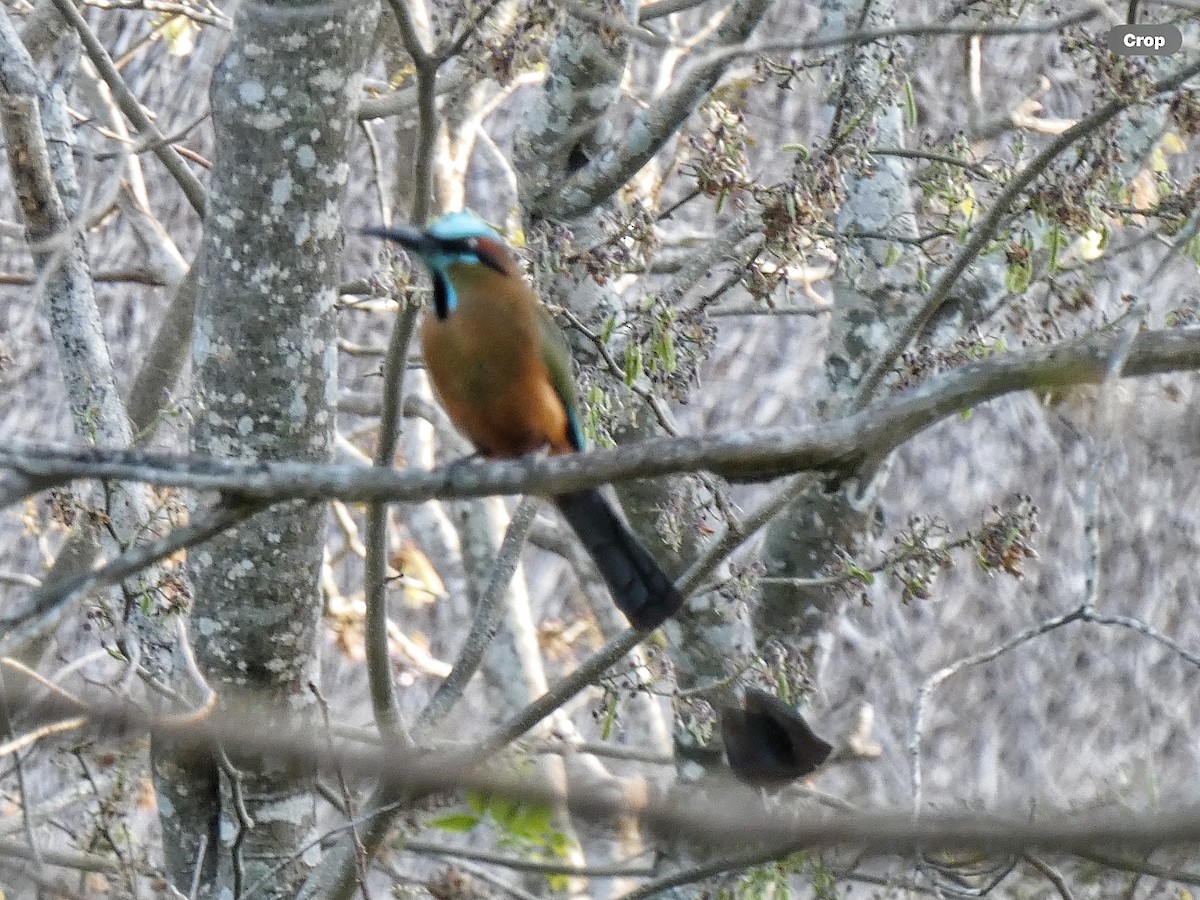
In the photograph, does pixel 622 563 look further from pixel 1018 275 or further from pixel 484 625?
pixel 1018 275

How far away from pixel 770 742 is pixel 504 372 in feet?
3.57

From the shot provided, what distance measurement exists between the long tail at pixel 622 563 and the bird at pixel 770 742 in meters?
0.34

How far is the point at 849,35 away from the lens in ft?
9.51

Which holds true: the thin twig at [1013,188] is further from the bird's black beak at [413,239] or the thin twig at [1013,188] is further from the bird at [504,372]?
the bird's black beak at [413,239]

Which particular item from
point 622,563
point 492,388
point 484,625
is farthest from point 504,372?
point 484,625

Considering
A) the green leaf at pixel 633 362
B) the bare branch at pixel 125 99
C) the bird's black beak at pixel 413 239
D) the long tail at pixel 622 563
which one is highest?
the bare branch at pixel 125 99

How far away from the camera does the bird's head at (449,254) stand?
142 inches

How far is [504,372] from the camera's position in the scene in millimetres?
3561

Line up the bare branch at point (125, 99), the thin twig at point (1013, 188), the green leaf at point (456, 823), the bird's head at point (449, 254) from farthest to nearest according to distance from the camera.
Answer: the bare branch at point (125, 99), the bird's head at point (449, 254), the green leaf at point (456, 823), the thin twig at point (1013, 188)

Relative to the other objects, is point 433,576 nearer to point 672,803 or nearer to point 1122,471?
point 1122,471

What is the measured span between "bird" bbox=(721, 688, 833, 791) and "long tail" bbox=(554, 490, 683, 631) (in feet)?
1.12

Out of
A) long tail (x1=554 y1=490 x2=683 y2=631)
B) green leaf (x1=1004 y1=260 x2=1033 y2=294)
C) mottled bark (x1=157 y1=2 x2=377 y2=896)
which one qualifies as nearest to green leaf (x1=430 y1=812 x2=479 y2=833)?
mottled bark (x1=157 y1=2 x2=377 y2=896)

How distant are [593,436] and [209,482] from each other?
158cm

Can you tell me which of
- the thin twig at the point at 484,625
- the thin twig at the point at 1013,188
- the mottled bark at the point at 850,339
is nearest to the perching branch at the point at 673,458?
the thin twig at the point at 1013,188
